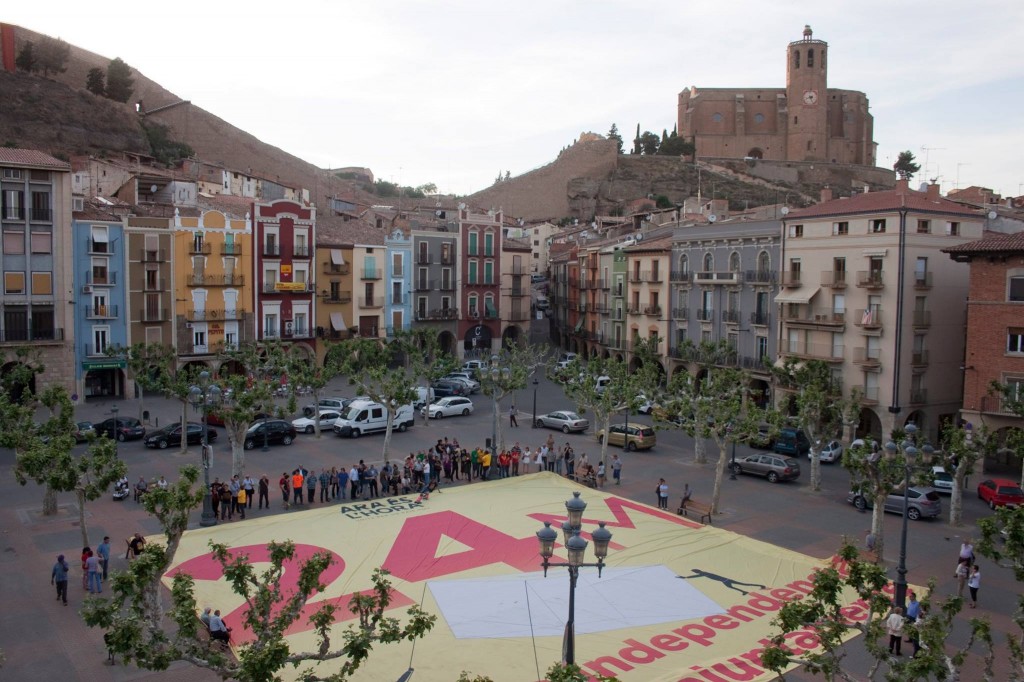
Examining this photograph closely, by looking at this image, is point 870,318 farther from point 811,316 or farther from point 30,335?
point 30,335

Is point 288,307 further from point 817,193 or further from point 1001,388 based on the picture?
point 817,193

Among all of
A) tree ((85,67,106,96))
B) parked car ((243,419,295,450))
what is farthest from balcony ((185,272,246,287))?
tree ((85,67,106,96))

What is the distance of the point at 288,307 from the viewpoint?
182 feet

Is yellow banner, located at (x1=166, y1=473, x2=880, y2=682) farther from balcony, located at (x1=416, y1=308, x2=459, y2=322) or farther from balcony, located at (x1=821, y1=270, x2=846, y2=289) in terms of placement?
balcony, located at (x1=416, y1=308, x2=459, y2=322)

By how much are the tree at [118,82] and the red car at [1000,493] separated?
99.7 metres

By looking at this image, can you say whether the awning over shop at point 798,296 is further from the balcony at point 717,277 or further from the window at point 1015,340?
the window at point 1015,340

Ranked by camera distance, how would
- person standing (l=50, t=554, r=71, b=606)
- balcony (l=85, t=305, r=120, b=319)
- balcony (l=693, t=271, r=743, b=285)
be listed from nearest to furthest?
person standing (l=50, t=554, r=71, b=606) < balcony (l=85, t=305, r=120, b=319) < balcony (l=693, t=271, r=743, b=285)

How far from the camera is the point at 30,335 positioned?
44719 millimetres

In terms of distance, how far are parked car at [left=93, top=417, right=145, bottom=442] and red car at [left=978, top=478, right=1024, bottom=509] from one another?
33.7 meters

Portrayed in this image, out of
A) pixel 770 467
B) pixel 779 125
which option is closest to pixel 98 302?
pixel 770 467

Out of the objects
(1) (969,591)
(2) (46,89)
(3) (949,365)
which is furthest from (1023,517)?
(2) (46,89)

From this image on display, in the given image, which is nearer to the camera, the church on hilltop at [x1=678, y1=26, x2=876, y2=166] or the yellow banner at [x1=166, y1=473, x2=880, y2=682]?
the yellow banner at [x1=166, y1=473, x2=880, y2=682]

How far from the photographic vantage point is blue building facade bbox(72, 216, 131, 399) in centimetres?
4672

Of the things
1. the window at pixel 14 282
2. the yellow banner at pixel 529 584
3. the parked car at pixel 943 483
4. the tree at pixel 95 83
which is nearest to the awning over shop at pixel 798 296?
the parked car at pixel 943 483
